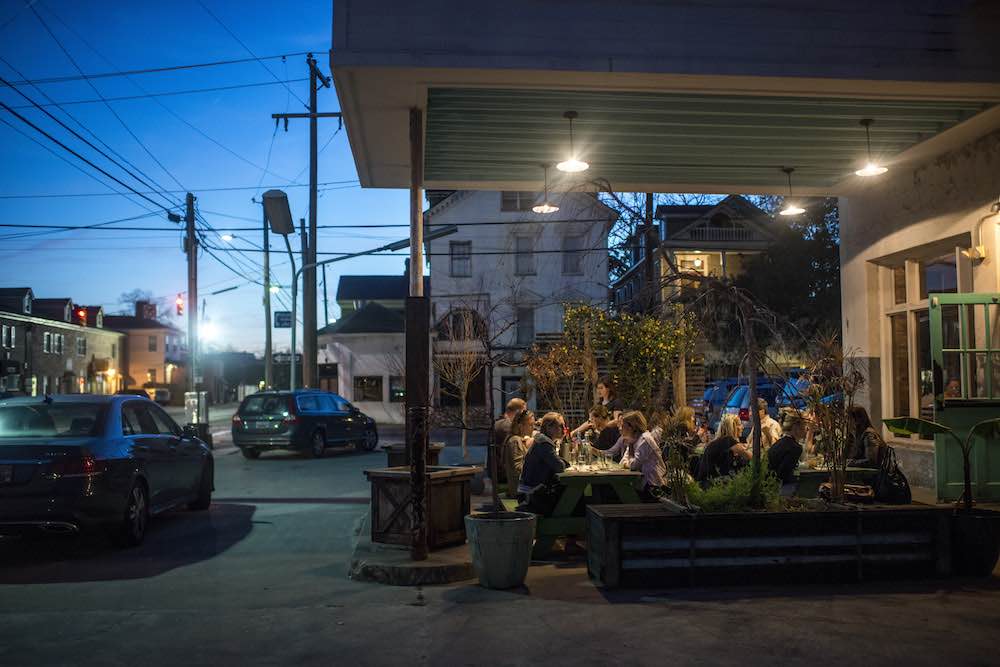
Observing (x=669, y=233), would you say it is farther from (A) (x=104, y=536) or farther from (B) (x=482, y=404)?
(A) (x=104, y=536)

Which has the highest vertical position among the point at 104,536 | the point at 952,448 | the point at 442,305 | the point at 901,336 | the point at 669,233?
the point at 669,233

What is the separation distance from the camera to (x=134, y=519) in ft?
30.5

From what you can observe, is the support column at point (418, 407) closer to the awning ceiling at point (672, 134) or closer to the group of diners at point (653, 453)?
the group of diners at point (653, 453)

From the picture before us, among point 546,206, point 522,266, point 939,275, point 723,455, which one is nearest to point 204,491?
point 546,206

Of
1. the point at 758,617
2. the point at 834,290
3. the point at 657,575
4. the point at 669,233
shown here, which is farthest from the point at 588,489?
the point at 669,233

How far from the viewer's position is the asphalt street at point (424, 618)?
215 inches

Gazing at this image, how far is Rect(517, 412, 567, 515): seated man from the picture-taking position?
28.2 feet

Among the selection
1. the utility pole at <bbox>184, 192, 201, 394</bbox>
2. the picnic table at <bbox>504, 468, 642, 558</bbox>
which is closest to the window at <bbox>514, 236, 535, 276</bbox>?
the utility pole at <bbox>184, 192, 201, 394</bbox>

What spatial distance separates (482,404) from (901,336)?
2579 centimetres

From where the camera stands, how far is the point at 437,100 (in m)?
9.90

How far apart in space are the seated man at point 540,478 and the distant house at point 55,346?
143ft

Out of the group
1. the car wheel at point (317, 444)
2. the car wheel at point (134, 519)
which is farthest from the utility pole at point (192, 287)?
the car wheel at point (134, 519)

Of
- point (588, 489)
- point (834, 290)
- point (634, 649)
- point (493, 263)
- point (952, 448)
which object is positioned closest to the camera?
point (634, 649)

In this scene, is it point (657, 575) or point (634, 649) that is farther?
point (657, 575)
